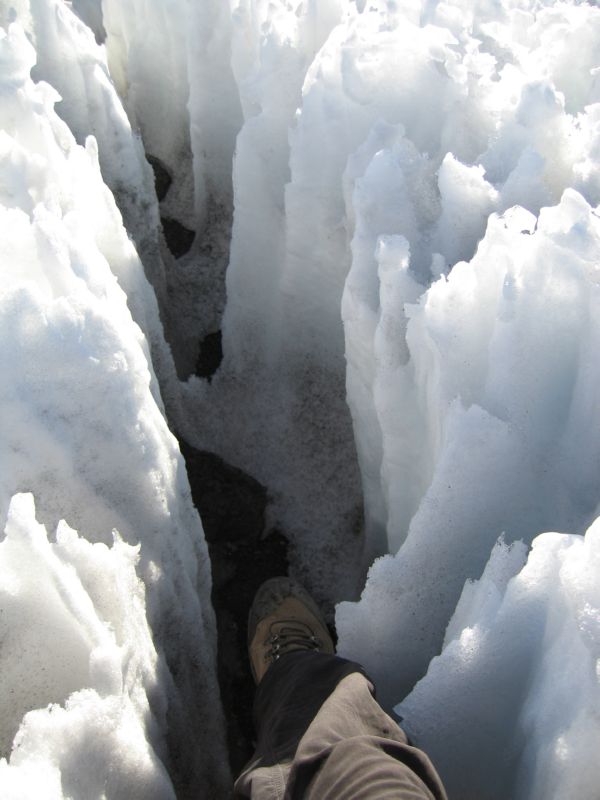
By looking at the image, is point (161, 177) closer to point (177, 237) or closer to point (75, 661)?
point (177, 237)

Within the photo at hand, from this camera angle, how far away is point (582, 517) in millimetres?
1298

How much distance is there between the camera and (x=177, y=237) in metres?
3.38

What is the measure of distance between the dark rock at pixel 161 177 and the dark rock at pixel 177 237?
0.19m

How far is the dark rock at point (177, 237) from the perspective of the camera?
3.32m

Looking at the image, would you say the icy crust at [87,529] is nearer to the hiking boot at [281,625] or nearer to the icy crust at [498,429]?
the hiking boot at [281,625]

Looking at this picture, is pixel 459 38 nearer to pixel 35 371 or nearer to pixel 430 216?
pixel 430 216

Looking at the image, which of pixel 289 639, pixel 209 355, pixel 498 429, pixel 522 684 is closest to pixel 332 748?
pixel 522 684

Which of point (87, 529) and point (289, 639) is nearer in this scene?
point (87, 529)

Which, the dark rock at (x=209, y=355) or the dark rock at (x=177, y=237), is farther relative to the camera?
the dark rock at (x=177, y=237)

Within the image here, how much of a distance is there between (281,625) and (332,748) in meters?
0.99

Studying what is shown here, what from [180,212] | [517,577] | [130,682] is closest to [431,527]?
[517,577]

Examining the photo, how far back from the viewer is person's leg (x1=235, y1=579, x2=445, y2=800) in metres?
0.90

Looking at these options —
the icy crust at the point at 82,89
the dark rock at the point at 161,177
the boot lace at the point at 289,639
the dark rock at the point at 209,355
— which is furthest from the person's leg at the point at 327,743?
the dark rock at the point at 161,177

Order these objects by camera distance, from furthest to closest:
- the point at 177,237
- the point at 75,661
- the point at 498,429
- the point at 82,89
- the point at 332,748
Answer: the point at 177,237, the point at 82,89, the point at 498,429, the point at 75,661, the point at 332,748
